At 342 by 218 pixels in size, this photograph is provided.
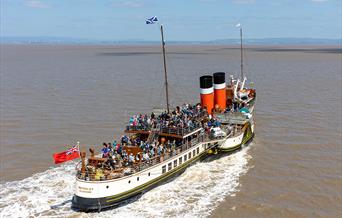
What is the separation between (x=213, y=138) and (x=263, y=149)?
5678 millimetres

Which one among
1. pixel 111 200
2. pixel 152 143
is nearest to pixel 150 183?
pixel 111 200

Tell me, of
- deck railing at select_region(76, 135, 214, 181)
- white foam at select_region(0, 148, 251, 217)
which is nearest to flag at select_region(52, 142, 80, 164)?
deck railing at select_region(76, 135, 214, 181)

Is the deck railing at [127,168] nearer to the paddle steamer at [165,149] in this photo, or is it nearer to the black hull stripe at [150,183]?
the paddle steamer at [165,149]

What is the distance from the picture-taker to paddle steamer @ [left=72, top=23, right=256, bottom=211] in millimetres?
21391

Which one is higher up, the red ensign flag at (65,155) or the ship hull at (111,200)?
the red ensign flag at (65,155)

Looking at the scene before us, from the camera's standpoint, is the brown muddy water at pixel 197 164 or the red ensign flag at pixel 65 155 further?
the brown muddy water at pixel 197 164

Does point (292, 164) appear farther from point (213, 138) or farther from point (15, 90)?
point (15, 90)

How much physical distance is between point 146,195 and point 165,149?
344 cm

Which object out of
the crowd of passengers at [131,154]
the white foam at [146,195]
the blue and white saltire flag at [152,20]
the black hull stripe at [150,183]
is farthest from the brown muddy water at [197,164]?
the blue and white saltire flag at [152,20]

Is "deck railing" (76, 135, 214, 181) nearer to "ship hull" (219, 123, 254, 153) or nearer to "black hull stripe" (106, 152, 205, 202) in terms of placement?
"black hull stripe" (106, 152, 205, 202)

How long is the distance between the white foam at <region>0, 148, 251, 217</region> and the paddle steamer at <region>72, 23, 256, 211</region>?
2.34ft

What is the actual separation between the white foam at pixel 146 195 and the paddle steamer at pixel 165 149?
2.34 feet

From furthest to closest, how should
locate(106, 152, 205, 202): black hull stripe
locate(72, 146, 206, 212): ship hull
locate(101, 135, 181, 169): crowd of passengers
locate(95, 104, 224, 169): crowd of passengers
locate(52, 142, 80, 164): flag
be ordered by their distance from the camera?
locate(95, 104, 224, 169): crowd of passengers
locate(101, 135, 181, 169): crowd of passengers
locate(106, 152, 205, 202): black hull stripe
locate(72, 146, 206, 212): ship hull
locate(52, 142, 80, 164): flag

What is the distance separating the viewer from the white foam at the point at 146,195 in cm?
2172
